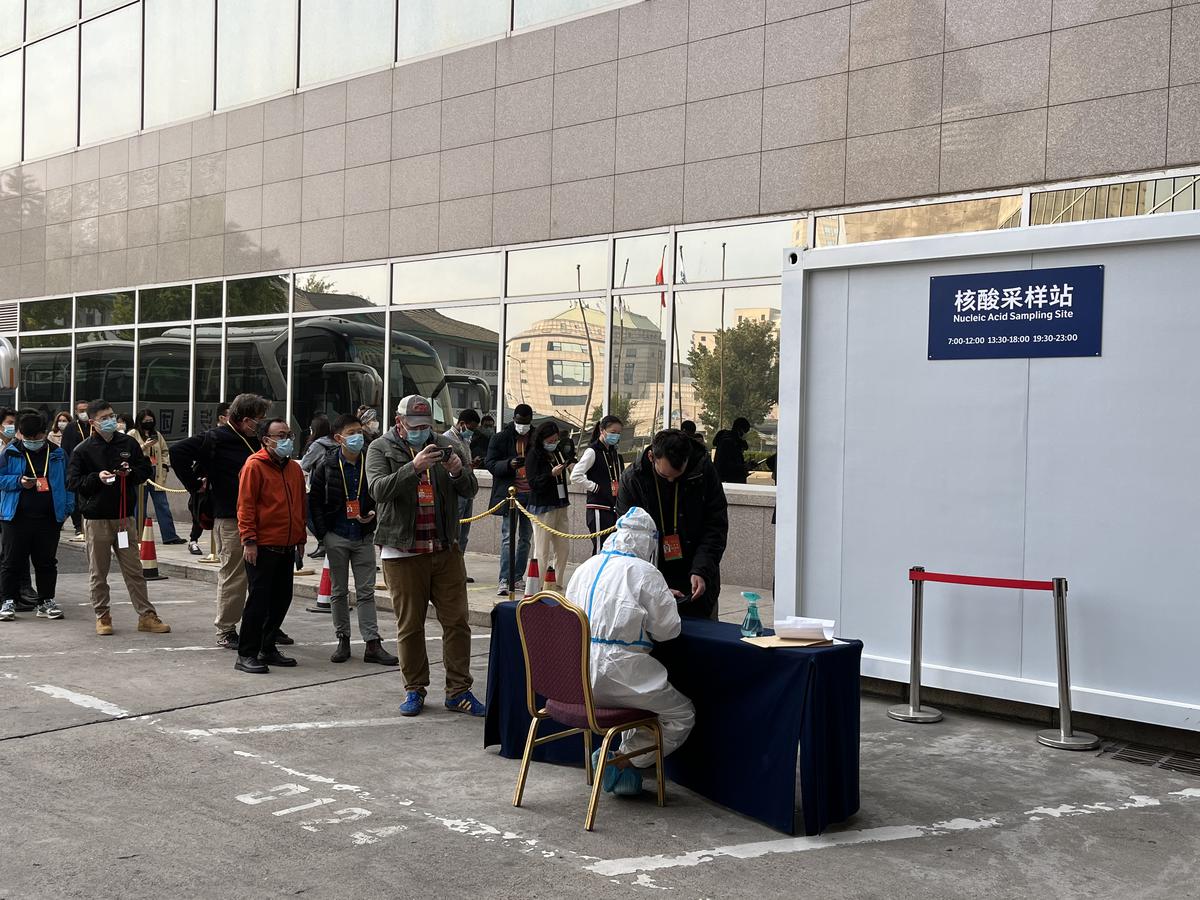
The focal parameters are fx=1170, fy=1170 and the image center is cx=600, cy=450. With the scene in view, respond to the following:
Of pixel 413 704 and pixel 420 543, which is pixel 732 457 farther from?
pixel 413 704

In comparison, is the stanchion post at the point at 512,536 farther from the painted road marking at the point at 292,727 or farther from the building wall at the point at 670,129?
the painted road marking at the point at 292,727

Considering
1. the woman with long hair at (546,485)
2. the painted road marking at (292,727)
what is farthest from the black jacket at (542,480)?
the painted road marking at (292,727)

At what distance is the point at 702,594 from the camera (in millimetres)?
6992

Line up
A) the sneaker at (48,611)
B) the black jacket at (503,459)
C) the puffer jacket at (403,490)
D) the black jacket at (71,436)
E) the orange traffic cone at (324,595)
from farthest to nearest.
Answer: the black jacket at (71,436)
the black jacket at (503,459)
the orange traffic cone at (324,595)
the sneaker at (48,611)
the puffer jacket at (403,490)

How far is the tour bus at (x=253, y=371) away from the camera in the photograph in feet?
57.6

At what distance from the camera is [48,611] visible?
35.7 feet

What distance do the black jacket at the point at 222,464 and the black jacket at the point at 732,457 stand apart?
5779mm

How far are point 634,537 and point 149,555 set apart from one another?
32.3 feet

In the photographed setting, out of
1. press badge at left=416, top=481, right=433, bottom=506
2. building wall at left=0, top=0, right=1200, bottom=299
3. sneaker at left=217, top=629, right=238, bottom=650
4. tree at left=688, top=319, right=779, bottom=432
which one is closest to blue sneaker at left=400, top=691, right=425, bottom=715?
press badge at left=416, top=481, right=433, bottom=506

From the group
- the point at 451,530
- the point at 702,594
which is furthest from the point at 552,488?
the point at 702,594

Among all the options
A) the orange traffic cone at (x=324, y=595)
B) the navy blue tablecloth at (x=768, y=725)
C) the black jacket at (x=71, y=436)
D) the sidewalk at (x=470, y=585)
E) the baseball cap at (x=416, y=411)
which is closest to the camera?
the navy blue tablecloth at (x=768, y=725)

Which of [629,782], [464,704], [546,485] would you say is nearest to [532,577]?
[546,485]

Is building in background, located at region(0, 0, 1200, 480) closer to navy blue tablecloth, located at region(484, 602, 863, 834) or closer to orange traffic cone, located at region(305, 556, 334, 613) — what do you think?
orange traffic cone, located at region(305, 556, 334, 613)

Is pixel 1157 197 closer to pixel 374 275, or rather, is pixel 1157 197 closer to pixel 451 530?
pixel 451 530
